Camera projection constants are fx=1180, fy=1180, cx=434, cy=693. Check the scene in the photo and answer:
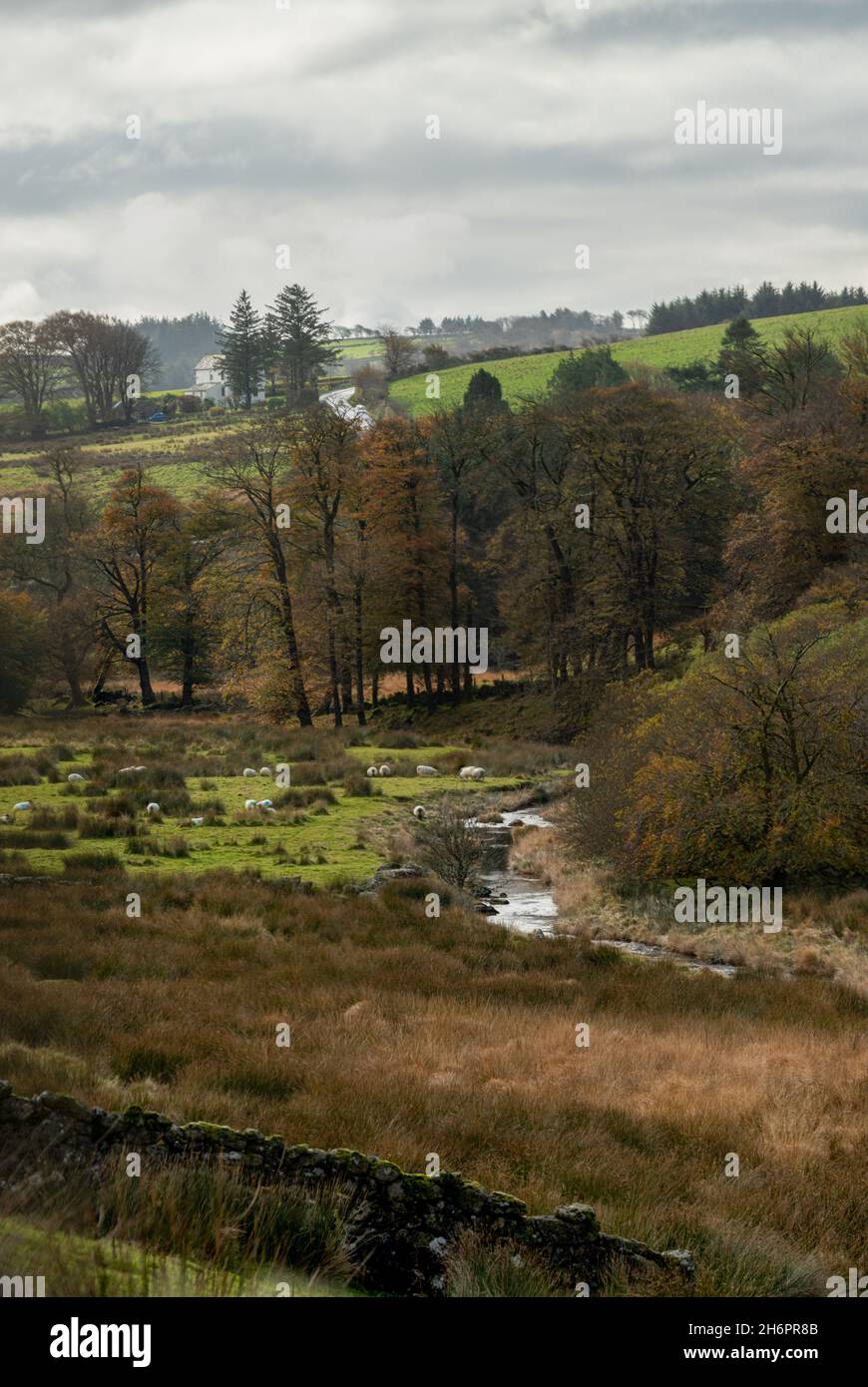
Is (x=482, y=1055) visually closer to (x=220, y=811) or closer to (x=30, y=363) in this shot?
(x=220, y=811)

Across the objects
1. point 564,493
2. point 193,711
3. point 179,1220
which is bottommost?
point 193,711

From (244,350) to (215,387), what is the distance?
45585 millimetres

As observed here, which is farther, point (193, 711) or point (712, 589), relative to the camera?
point (193, 711)

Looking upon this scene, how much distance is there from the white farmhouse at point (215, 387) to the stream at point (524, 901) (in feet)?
323

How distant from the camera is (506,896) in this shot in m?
24.3

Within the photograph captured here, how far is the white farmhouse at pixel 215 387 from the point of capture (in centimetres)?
12524

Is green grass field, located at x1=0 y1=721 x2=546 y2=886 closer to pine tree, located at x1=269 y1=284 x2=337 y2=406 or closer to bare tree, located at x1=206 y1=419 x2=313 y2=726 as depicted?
bare tree, located at x1=206 y1=419 x2=313 y2=726

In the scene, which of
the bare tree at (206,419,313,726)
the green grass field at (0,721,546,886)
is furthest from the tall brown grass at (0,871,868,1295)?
the bare tree at (206,419,313,726)

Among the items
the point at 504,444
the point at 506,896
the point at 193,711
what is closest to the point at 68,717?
the point at 193,711

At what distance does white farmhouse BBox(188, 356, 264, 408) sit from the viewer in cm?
12524
